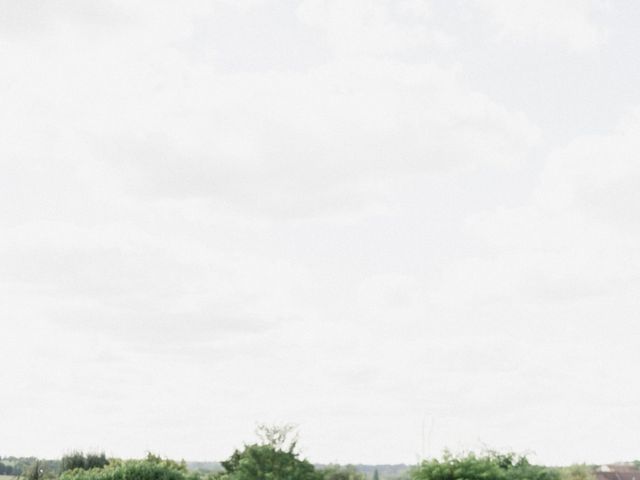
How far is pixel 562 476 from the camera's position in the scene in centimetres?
4869

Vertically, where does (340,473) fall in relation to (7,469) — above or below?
below

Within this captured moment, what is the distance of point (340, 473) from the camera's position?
3991cm

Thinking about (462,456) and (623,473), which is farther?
(623,473)

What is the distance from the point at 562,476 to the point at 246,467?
2001 centimetres

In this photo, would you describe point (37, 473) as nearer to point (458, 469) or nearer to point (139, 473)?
point (139, 473)

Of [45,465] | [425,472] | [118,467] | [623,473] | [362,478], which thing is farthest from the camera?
[623,473]

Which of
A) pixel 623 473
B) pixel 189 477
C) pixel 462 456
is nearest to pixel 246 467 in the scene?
pixel 462 456

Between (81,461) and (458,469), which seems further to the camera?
(81,461)

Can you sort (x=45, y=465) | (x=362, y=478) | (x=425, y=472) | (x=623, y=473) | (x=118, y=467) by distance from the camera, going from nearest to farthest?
(x=425, y=472) → (x=362, y=478) → (x=118, y=467) → (x=45, y=465) → (x=623, y=473)

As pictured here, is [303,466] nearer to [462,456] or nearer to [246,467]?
[246,467]

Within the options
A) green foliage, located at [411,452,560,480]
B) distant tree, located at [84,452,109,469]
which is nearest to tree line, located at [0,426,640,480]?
green foliage, located at [411,452,560,480]

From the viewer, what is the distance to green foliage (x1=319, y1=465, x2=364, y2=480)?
38.9m

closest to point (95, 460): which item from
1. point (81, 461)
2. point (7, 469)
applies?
point (81, 461)

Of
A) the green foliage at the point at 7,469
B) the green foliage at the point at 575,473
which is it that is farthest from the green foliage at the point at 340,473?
the green foliage at the point at 7,469
